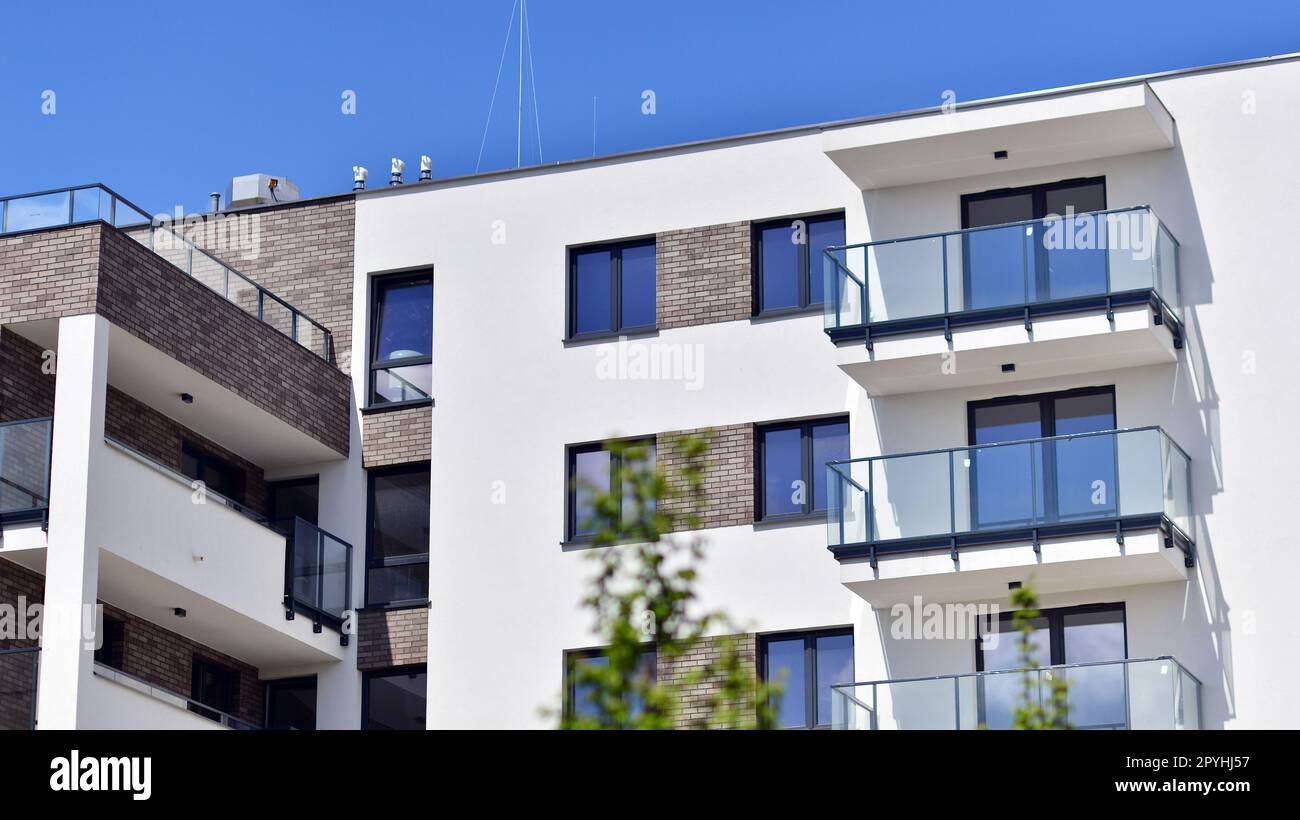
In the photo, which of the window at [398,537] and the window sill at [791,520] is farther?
the window at [398,537]

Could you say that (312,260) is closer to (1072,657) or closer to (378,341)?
(378,341)

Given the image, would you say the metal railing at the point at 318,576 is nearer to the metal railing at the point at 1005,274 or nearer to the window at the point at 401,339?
the window at the point at 401,339

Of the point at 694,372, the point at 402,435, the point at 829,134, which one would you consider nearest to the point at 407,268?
the point at 402,435

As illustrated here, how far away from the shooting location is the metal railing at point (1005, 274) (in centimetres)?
2459

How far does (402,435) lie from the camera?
28156 mm

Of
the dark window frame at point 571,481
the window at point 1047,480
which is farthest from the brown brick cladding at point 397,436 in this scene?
the window at point 1047,480

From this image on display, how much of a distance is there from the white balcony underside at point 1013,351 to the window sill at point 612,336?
8.65 ft

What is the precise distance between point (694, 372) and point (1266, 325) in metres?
6.80

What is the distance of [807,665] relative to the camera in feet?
83.6

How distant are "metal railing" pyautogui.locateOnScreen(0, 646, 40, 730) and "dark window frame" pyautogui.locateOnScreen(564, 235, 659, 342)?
841cm

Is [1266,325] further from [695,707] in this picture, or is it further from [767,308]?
[695,707]
